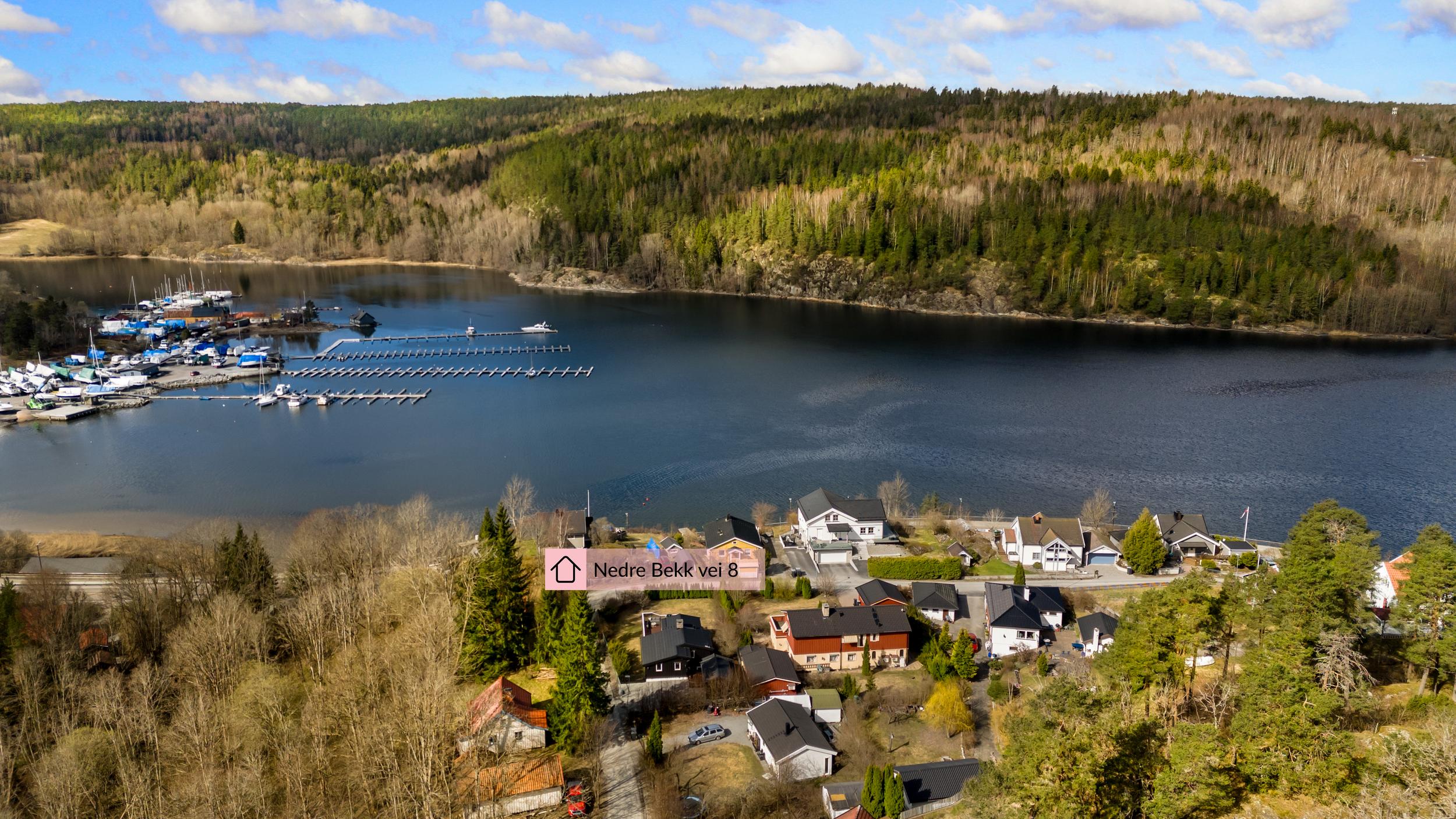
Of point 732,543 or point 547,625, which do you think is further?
point 732,543

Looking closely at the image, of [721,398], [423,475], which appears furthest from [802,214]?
[423,475]

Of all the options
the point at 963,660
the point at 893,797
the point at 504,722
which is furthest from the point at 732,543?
the point at 893,797

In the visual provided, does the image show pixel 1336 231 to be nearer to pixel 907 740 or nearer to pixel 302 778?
pixel 907 740

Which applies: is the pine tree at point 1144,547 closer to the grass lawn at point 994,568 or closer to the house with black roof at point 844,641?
the grass lawn at point 994,568

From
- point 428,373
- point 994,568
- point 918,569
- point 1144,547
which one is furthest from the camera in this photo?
point 428,373

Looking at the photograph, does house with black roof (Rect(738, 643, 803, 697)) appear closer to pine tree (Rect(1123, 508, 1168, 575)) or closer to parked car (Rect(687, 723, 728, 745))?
parked car (Rect(687, 723, 728, 745))

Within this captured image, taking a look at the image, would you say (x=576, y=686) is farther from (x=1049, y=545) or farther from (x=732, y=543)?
(x=1049, y=545)

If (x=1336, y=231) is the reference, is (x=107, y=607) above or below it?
below
